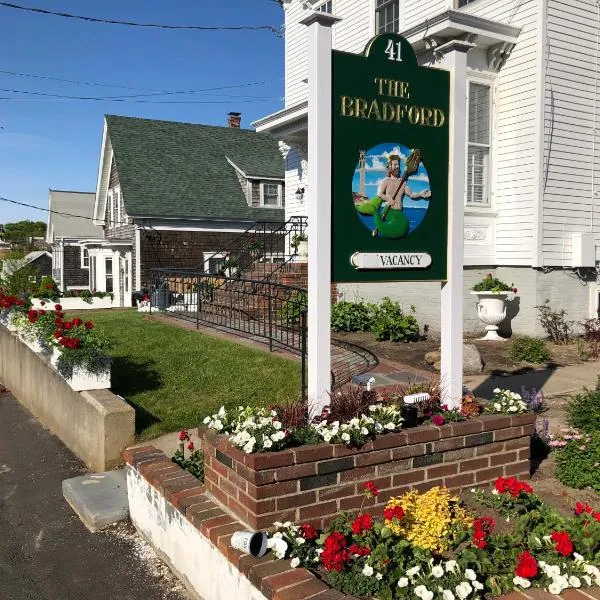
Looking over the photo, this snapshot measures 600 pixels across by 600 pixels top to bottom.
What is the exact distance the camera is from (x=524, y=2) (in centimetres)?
1154

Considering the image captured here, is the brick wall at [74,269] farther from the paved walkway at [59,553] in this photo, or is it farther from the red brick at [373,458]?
the red brick at [373,458]

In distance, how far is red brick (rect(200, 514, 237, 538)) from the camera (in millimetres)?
3406

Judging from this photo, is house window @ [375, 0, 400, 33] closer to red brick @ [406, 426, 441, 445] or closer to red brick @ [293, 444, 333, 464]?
red brick @ [406, 426, 441, 445]

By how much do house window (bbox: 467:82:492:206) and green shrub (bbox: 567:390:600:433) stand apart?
7.11 metres

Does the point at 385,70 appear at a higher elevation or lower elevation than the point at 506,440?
higher

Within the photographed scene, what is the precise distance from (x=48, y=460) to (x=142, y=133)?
22.3m

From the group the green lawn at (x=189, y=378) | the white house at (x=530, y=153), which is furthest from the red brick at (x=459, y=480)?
the white house at (x=530, y=153)

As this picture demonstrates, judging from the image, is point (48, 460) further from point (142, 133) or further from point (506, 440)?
point (142, 133)

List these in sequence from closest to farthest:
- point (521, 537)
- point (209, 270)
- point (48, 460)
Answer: point (521, 537), point (48, 460), point (209, 270)

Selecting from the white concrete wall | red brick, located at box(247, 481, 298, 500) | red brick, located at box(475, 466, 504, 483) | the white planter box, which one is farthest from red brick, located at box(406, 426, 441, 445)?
the white planter box

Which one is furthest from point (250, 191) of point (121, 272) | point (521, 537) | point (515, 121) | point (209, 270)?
point (521, 537)

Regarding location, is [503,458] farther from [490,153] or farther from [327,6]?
[327,6]

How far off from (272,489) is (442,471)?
1262 mm

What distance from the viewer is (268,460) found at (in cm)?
332
